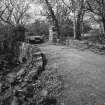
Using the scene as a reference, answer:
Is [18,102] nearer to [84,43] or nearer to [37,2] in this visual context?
[84,43]

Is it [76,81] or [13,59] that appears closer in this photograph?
[76,81]

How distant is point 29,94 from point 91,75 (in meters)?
2.53

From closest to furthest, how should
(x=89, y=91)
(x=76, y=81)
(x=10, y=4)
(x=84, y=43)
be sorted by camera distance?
(x=89, y=91), (x=76, y=81), (x=84, y=43), (x=10, y=4)

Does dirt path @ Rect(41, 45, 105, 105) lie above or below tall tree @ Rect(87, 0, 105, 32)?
below

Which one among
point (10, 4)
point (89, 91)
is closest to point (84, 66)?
point (89, 91)

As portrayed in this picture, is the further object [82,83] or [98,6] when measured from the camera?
[98,6]

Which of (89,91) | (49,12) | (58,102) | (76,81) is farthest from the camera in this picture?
(49,12)

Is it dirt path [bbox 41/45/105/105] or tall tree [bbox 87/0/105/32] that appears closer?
dirt path [bbox 41/45/105/105]

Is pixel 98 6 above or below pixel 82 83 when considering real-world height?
above

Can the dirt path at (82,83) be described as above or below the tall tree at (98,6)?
below

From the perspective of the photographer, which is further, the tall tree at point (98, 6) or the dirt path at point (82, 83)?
the tall tree at point (98, 6)

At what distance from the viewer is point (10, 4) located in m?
22.9

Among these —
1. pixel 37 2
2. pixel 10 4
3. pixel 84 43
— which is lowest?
pixel 84 43

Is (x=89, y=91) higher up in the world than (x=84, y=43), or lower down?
lower down
